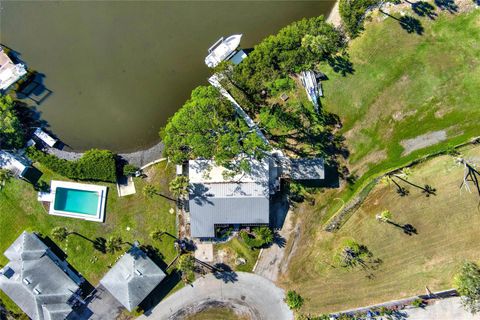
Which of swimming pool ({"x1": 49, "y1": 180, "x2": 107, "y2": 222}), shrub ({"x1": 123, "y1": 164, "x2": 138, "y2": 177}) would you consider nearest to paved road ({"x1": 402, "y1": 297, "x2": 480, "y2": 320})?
shrub ({"x1": 123, "y1": 164, "x2": 138, "y2": 177})

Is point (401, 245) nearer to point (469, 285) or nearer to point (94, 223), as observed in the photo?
point (469, 285)

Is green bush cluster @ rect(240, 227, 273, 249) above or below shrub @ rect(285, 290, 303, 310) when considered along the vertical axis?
above

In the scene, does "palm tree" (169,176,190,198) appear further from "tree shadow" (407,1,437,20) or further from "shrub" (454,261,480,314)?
"tree shadow" (407,1,437,20)

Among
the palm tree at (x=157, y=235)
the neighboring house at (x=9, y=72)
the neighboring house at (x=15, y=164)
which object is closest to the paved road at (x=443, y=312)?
the palm tree at (x=157, y=235)

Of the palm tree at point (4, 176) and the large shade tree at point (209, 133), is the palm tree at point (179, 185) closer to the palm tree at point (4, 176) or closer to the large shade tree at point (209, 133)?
the large shade tree at point (209, 133)

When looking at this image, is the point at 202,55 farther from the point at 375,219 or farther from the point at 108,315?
the point at 108,315

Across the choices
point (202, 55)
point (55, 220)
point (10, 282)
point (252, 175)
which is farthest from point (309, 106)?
point (10, 282)
